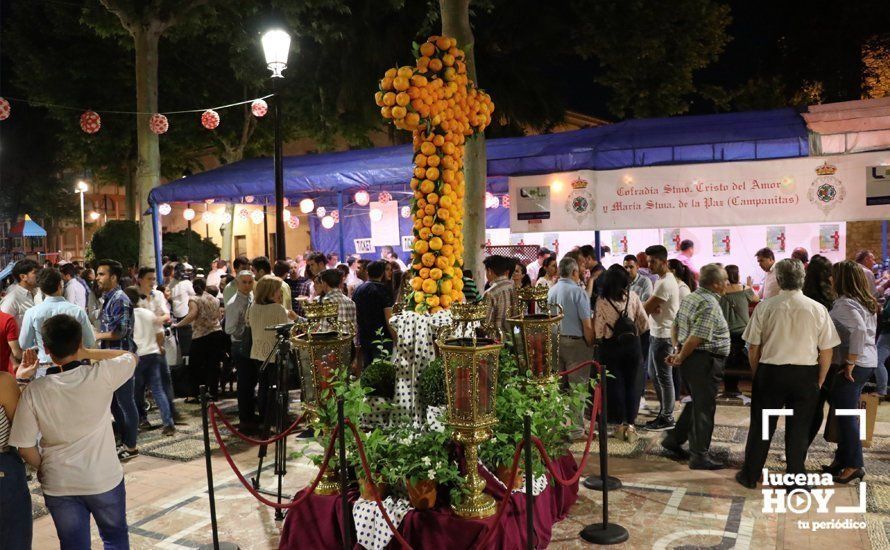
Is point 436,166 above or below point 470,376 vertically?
above

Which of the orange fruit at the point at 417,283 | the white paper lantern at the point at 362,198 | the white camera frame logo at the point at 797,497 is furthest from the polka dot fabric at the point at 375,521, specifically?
the white paper lantern at the point at 362,198

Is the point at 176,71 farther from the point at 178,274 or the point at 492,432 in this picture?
the point at 492,432

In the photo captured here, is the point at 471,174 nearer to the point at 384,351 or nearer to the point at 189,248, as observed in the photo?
the point at 384,351

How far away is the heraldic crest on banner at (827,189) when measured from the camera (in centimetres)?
942

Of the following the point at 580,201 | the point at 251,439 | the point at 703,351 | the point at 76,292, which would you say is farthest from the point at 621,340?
the point at 76,292

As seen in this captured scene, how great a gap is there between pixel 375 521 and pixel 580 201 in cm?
724

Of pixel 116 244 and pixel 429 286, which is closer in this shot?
pixel 429 286

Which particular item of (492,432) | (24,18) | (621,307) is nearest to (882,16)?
(621,307)

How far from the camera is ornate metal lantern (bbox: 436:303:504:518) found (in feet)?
13.3

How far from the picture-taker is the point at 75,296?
34.1 ft

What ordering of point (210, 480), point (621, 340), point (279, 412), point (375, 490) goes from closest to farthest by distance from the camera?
point (375, 490) < point (210, 480) < point (279, 412) < point (621, 340)

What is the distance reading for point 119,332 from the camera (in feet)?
23.7

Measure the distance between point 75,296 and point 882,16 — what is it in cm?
2173

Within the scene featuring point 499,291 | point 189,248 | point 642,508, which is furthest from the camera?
point 189,248
